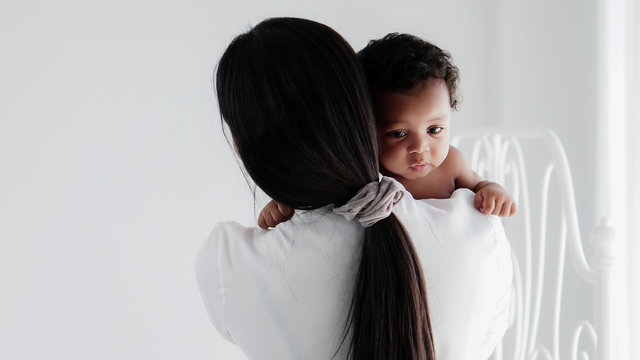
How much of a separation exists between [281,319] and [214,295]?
100 millimetres

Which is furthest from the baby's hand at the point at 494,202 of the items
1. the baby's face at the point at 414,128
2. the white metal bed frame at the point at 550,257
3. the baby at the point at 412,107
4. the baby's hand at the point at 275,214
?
the white metal bed frame at the point at 550,257

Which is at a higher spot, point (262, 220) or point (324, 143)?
point (324, 143)

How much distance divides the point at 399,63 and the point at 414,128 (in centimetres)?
10

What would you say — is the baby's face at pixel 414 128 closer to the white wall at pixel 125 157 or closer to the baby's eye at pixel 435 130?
the baby's eye at pixel 435 130

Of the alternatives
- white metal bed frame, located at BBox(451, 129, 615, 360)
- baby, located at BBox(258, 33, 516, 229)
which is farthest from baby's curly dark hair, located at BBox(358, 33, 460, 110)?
white metal bed frame, located at BBox(451, 129, 615, 360)

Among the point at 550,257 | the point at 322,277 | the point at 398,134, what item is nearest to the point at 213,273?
the point at 322,277

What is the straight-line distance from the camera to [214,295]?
840 mm

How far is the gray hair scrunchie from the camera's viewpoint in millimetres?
762

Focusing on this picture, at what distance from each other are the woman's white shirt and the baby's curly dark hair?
0.18 metres

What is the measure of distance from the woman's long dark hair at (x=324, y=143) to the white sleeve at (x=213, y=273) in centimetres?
11

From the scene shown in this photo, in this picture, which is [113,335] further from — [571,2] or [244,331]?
[571,2]

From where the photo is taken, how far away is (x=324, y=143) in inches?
29.9

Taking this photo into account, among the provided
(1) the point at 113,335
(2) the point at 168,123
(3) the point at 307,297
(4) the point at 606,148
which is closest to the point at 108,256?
(1) the point at 113,335

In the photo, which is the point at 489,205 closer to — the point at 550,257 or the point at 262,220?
the point at 262,220
